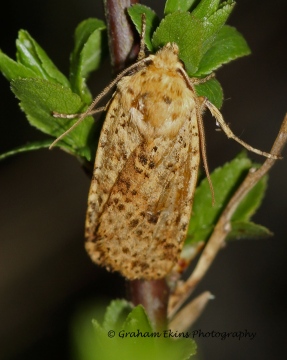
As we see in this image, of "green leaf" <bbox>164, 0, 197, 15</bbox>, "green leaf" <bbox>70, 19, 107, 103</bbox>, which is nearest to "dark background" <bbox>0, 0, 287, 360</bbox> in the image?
"green leaf" <bbox>70, 19, 107, 103</bbox>

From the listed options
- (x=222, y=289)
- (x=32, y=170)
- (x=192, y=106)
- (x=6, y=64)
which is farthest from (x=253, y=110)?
(x=6, y=64)

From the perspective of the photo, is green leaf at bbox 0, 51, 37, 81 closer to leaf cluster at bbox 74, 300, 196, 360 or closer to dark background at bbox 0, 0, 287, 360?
leaf cluster at bbox 74, 300, 196, 360

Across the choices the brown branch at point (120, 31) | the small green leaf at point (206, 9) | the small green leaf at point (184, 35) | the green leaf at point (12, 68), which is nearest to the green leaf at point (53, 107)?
the green leaf at point (12, 68)

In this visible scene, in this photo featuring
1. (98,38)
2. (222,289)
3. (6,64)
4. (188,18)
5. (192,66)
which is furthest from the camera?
(222,289)

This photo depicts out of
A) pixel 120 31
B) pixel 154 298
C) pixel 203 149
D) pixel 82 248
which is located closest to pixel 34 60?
pixel 120 31

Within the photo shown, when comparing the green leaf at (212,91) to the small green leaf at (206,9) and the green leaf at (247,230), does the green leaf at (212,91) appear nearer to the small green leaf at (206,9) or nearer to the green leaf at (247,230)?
the small green leaf at (206,9)

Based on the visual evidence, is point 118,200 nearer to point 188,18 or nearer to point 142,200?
point 142,200

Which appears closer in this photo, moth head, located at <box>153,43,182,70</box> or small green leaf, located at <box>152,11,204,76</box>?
small green leaf, located at <box>152,11,204,76</box>
